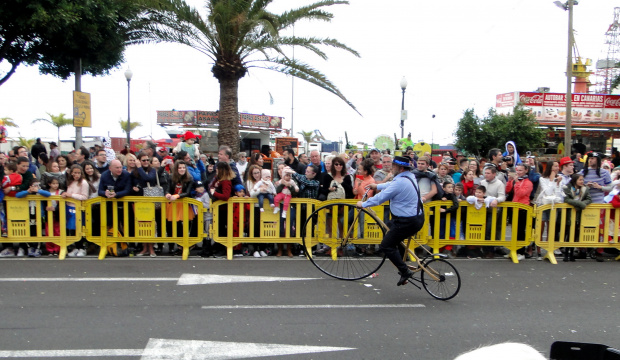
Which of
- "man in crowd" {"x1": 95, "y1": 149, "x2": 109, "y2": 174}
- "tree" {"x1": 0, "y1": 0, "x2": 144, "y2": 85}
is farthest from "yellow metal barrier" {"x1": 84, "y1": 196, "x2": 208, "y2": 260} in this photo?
"tree" {"x1": 0, "y1": 0, "x2": 144, "y2": 85}

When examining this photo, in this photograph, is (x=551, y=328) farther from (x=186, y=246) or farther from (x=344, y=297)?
(x=186, y=246)

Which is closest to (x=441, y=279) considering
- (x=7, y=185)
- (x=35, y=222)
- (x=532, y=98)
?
Answer: (x=35, y=222)

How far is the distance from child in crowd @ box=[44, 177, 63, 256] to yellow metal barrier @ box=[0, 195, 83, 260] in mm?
51

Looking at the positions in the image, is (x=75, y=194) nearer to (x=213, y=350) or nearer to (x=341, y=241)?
(x=341, y=241)

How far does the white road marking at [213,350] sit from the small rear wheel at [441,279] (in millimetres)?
2228

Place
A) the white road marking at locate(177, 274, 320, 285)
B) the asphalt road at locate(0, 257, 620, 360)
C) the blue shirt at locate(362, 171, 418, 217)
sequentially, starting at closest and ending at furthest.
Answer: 1. the asphalt road at locate(0, 257, 620, 360)
2. the blue shirt at locate(362, 171, 418, 217)
3. the white road marking at locate(177, 274, 320, 285)

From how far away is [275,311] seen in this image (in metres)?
6.12

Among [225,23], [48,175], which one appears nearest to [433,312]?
[48,175]

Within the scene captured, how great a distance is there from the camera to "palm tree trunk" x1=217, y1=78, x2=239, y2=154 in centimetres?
1431

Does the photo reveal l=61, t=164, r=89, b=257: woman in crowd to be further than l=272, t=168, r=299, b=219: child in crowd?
No

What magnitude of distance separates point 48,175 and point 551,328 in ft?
28.4

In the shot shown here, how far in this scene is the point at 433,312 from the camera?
623 centimetres

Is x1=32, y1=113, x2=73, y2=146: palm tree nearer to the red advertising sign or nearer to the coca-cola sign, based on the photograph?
the red advertising sign

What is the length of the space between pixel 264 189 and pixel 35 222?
4.14 metres
